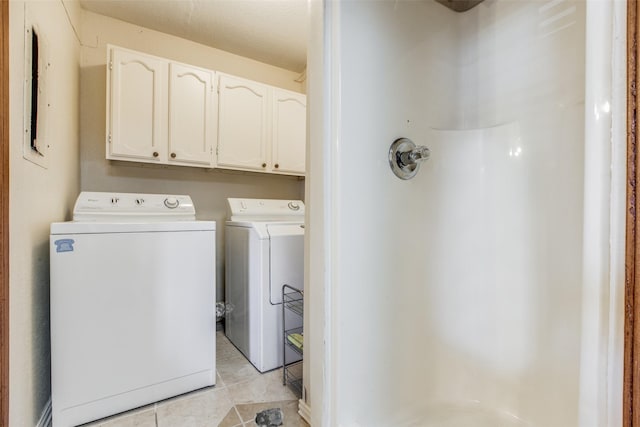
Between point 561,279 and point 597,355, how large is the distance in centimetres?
75

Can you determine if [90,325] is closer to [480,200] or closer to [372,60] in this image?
[372,60]

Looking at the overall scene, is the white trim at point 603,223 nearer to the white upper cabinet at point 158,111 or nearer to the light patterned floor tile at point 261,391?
the light patterned floor tile at point 261,391

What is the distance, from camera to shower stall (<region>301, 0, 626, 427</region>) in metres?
0.90

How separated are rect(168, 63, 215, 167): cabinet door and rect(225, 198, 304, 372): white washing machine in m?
0.66

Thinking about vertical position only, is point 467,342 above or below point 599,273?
below

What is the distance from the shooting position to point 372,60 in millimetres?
1011

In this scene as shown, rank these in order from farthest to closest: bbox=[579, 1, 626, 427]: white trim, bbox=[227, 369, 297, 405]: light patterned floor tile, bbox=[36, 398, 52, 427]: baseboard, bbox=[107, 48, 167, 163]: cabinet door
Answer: bbox=[107, 48, 167, 163]: cabinet door < bbox=[227, 369, 297, 405]: light patterned floor tile < bbox=[36, 398, 52, 427]: baseboard < bbox=[579, 1, 626, 427]: white trim

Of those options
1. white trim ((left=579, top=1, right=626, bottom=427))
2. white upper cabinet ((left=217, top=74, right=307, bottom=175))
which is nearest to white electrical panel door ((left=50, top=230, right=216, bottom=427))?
white upper cabinet ((left=217, top=74, right=307, bottom=175))

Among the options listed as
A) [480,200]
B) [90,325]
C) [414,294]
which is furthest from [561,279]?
[90,325]

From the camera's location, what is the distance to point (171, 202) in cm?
195

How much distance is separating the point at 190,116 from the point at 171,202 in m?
0.68

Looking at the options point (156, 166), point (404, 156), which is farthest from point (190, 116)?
point (404, 156)

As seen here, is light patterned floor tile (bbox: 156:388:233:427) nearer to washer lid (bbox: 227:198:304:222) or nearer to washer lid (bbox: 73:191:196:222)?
washer lid (bbox: 73:191:196:222)

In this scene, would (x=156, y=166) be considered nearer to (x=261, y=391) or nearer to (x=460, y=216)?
(x=261, y=391)
